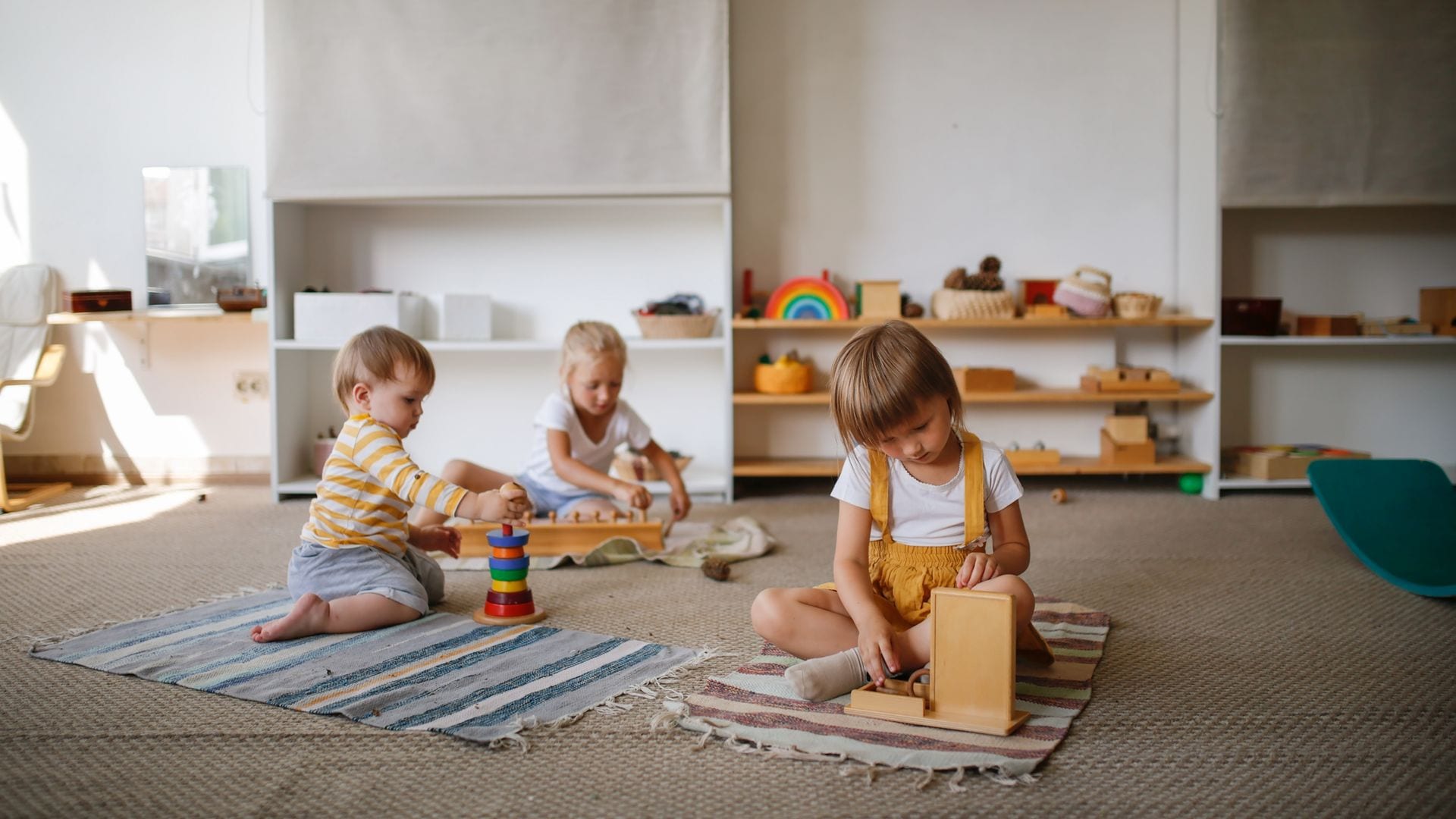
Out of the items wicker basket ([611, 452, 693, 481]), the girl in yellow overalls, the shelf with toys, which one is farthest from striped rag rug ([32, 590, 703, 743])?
the shelf with toys

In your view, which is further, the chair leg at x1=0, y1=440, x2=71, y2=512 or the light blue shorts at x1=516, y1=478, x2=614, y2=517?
the chair leg at x1=0, y1=440, x2=71, y2=512

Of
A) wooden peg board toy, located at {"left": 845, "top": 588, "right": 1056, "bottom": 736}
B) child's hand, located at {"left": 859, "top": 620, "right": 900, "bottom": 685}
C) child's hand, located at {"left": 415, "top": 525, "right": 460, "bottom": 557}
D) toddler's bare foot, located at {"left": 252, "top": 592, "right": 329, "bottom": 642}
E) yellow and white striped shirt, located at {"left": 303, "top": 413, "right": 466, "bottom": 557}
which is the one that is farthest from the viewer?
child's hand, located at {"left": 415, "top": 525, "right": 460, "bottom": 557}

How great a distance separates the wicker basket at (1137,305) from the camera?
366 centimetres

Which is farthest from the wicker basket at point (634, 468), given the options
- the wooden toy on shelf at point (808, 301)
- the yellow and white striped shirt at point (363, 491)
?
the yellow and white striped shirt at point (363, 491)

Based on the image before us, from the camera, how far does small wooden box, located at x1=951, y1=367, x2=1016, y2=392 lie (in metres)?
3.69

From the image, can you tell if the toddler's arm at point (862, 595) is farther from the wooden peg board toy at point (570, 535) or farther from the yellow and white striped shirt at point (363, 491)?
the wooden peg board toy at point (570, 535)

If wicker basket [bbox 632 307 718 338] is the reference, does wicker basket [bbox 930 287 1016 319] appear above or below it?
above

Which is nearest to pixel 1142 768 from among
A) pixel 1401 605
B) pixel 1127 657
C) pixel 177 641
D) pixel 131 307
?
pixel 1127 657

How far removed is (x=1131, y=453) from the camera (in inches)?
147

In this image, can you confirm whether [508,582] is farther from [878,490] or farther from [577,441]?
[577,441]

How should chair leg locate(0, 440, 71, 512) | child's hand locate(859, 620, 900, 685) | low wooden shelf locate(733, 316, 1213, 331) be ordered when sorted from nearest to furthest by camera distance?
1. child's hand locate(859, 620, 900, 685)
2. chair leg locate(0, 440, 71, 512)
3. low wooden shelf locate(733, 316, 1213, 331)

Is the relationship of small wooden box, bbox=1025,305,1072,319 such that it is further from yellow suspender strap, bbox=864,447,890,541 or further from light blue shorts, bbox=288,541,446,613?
light blue shorts, bbox=288,541,446,613

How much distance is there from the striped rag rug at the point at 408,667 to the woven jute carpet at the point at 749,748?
4 centimetres

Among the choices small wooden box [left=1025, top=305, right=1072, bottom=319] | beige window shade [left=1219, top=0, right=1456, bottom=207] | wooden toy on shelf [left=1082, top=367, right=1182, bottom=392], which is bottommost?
wooden toy on shelf [left=1082, top=367, right=1182, bottom=392]
